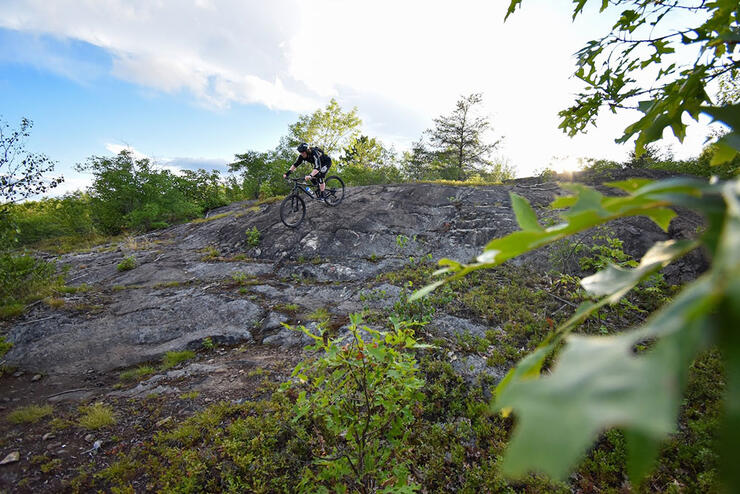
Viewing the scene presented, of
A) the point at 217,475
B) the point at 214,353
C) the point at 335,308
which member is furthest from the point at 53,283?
the point at 217,475

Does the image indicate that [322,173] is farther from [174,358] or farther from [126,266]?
[174,358]

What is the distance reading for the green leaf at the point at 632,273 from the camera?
2.06 feet

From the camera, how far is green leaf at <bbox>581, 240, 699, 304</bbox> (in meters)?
0.63

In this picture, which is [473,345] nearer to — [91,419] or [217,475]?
[217,475]

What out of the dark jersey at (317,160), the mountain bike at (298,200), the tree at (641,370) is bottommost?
the tree at (641,370)

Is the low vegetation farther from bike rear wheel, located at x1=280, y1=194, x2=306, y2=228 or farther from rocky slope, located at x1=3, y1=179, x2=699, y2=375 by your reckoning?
bike rear wheel, located at x1=280, y1=194, x2=306, y2=228

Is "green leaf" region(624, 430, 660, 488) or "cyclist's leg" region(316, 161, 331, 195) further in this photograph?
"cyclist's leg" region(316, 161, 331, 195)

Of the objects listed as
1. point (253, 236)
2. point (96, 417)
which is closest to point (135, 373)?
point (96, 417)

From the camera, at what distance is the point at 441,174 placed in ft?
85.7

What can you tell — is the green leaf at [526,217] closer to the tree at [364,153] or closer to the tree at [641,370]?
the tree at [641,370]

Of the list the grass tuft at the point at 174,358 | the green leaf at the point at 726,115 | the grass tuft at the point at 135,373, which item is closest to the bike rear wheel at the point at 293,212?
the grass tuft at the point at 174,358

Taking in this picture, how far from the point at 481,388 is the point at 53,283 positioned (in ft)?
34.5

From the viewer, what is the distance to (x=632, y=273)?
2.29ft

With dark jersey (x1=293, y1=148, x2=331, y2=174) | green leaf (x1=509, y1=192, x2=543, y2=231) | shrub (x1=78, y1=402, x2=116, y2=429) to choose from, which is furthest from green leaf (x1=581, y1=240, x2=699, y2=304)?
dark jersey (x1=293, y1=148, x2=331, y2=174)
